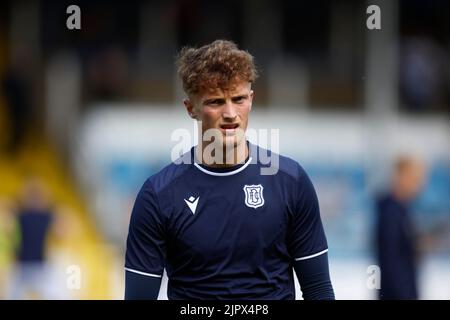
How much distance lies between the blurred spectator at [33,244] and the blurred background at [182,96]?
2.92 feet

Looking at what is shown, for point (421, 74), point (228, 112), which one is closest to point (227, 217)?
point (228, 112)

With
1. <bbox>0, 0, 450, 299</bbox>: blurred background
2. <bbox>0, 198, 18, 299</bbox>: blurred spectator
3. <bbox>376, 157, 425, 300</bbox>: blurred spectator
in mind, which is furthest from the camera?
<bbox>0, 0, 450, 299</bbox>: blurred background

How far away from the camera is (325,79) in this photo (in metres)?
15.6

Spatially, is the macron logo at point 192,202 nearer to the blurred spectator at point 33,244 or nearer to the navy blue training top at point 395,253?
the navy blue training top at point 395,253

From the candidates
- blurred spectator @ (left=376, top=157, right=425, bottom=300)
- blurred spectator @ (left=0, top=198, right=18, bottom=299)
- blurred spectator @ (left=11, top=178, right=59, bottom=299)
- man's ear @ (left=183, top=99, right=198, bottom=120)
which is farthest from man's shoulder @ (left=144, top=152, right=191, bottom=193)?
blurred spectator @ (left=0, top=198, right=18, bottom=299)

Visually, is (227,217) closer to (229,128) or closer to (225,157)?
(225,157)

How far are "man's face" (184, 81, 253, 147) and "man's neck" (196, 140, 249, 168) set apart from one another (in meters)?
0.04

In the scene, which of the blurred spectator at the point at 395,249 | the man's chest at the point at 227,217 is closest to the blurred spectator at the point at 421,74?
the blurred spectator at the point at 395,249

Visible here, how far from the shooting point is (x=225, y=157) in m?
4.60

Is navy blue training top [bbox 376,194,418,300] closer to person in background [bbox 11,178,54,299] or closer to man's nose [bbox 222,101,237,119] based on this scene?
man's nose [bbox 222,101,237,119]

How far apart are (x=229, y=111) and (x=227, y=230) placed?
0.51 metres

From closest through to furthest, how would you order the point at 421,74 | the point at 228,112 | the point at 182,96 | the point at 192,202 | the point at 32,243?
1. the point at 228,112
2. the point at 192,202
3. the point at 32,243
4. the point at 182,96
5. the point at 421,74

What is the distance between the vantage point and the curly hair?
4.54 meters

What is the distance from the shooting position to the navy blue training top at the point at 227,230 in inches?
178
